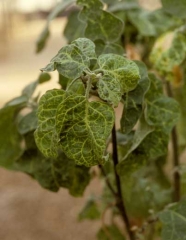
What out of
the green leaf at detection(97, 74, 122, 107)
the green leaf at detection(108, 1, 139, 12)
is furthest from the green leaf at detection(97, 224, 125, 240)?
the green leaf at detection(97, 74, 122, 107)

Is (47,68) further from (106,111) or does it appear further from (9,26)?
(9,26)

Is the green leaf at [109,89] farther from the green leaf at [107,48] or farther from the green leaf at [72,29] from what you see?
the green leaf at [72,29]

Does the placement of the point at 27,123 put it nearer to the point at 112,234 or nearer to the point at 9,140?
the point at 9,140

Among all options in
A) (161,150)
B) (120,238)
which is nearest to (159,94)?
(161,150)

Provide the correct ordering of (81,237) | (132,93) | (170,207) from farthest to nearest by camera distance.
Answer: (81,237)
(170,207)
(132,93)

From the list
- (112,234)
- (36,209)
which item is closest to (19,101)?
(112,234)

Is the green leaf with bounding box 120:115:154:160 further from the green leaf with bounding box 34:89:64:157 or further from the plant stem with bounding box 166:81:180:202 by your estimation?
the plant stem with bounding box 166:81:180:202
